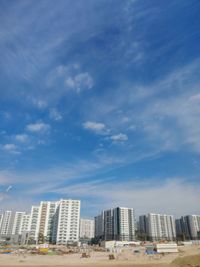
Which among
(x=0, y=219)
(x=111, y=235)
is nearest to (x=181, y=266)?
(x=111, y=235)

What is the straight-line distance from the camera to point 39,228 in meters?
144

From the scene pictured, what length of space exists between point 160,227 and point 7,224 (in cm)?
13379

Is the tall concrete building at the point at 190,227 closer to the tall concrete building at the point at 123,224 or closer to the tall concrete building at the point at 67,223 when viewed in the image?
the tall concrete building at the point at 123,224

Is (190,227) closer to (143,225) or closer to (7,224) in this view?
(143,225)

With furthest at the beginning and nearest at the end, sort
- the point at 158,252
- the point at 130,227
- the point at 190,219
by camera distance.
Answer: the point at 190,219
the point at 130,227
the point at 158,252

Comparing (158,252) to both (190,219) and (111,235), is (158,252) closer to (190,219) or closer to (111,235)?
(111,235)

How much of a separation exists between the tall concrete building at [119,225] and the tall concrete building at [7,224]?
82.0 m

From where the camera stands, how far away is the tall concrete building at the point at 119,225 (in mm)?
155750

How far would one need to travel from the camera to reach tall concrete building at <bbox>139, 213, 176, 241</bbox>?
174 m

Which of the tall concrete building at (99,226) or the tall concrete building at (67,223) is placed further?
the tall concrete building at (99,226)

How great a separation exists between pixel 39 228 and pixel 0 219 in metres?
63.7

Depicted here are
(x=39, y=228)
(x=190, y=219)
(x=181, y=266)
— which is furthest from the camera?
(x=190, y=219)

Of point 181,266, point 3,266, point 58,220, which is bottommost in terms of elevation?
point 3,266

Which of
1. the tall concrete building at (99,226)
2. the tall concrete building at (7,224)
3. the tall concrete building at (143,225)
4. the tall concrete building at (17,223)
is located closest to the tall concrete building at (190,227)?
the tall concrete building at (143,225)
